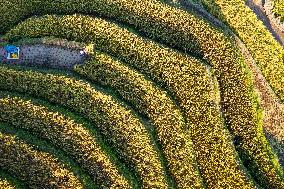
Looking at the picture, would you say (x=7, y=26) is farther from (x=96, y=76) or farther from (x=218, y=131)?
(x=218, y=131)

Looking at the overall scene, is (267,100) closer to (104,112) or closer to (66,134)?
(104,112)

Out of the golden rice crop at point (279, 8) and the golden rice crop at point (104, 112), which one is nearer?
the golden rice crop at point (104, 112)

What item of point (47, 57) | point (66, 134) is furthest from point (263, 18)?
point (66, 134)

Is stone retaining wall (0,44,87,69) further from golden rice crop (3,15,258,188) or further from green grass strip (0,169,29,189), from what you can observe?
green grass strip (0,169,29,189)

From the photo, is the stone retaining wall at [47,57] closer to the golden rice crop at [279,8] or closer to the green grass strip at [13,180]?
the green grass strip at [13,180]

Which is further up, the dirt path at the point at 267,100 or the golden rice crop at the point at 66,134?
the dirt path at the point at 267,100

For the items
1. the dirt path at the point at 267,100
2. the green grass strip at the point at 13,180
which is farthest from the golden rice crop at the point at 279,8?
the green grass strip at the point at 13,180

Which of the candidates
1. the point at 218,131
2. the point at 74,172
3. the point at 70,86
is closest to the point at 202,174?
the point at 218,131
